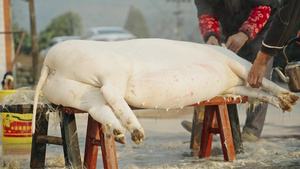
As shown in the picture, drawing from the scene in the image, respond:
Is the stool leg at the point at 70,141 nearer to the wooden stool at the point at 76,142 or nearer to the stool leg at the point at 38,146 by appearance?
the wooden stool at the point at 76,142

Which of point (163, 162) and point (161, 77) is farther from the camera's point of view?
point (163, 162)

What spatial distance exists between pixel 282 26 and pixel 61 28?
32.8 metres

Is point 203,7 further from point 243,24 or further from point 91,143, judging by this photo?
point 91,143

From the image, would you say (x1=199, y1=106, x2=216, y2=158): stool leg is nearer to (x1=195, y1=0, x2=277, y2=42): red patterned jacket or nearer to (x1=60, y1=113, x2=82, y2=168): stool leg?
(x1=195, y1=0, x2=277, y2=42): red patterned jacket

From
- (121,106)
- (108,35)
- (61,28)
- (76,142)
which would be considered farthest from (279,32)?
(61,28)

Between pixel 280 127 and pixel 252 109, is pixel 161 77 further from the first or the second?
pixel 280 127

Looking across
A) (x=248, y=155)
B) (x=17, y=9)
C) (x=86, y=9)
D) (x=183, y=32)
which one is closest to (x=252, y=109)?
(x=248, y=155)

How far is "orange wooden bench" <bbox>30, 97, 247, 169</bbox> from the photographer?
118 inches

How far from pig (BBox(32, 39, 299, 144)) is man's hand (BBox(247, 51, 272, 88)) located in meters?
0.07

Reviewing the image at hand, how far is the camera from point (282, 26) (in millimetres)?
3305

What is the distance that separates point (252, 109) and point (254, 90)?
1188 mm

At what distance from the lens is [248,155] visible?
3984 mm

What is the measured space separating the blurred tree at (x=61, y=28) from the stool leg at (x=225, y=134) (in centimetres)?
2867

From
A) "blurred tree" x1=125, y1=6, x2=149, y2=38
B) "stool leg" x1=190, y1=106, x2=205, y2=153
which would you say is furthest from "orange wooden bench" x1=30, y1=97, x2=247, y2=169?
"blurred tree" x1=125, y1=6, x2=149, y2=38
